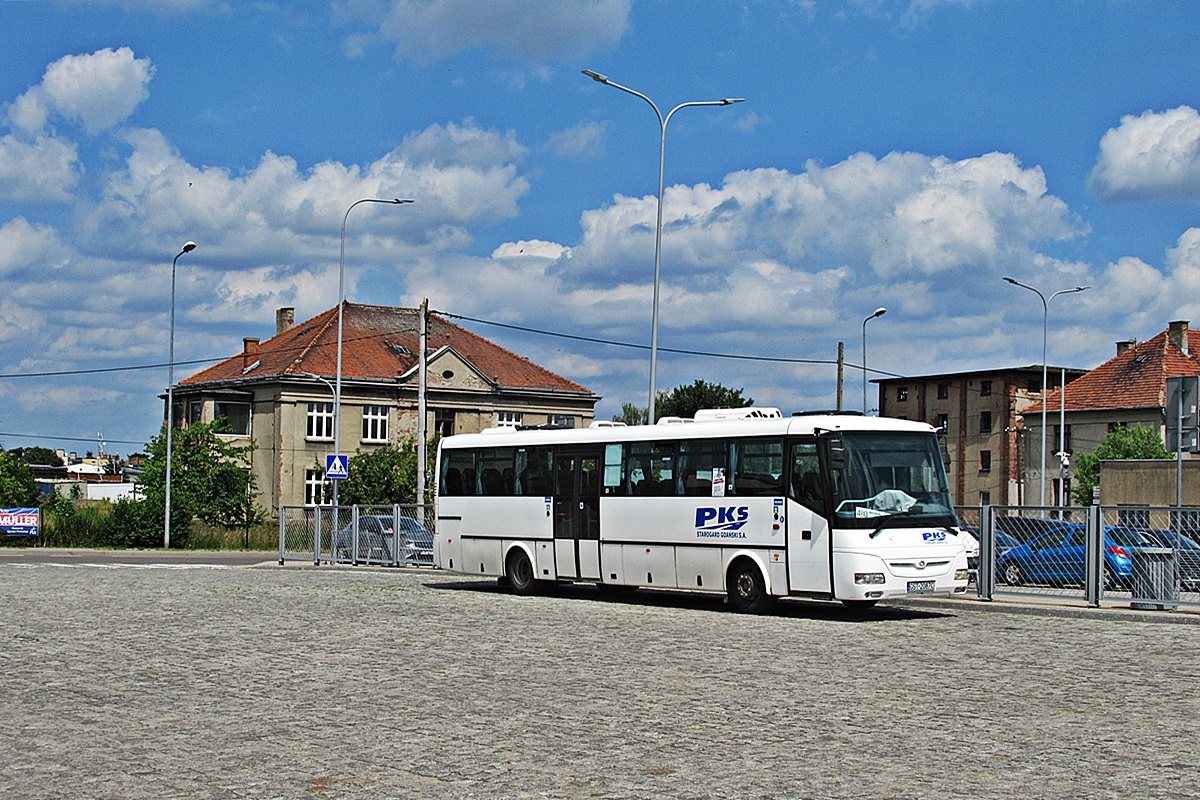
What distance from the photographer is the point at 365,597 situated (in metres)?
23.5

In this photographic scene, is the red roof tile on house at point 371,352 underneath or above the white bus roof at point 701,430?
above

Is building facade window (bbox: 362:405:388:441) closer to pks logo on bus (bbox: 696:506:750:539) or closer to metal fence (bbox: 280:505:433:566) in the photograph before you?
metal fence (bbox: 280:505:433:566)

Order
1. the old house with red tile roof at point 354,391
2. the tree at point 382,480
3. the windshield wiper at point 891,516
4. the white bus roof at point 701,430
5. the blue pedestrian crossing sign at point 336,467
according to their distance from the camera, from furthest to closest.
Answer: the old house with red tile roof at point 354,391 → the tree at point 382,480 → the blue pedestrian crossing sign at point 336,467 → the white bus roof at point 701,430 → the windshield wiper at point 891,516

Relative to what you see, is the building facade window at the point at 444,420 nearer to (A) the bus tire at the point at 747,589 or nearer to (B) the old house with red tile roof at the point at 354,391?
(B) the old house with red tile roof at the point at 354,391

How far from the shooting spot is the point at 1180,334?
3243 inches

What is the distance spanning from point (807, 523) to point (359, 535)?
17859 millimetres

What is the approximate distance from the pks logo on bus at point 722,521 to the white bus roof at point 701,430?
1.09 m

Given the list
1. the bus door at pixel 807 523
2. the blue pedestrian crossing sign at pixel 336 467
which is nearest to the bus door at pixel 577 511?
the bus door at pixel 807 523

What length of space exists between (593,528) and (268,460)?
5357 centimetres

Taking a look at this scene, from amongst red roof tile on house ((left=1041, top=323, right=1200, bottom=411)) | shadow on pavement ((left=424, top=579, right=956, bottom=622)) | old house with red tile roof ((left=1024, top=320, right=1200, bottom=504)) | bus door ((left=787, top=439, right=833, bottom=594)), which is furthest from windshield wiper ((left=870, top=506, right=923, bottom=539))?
red roof tile on house ((left=1041, top=323, right=1200, bottom=411))

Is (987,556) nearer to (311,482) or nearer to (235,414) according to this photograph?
(311,482)

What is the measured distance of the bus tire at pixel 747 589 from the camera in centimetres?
2089

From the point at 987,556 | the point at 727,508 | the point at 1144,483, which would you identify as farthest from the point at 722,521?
the point at 1144,483

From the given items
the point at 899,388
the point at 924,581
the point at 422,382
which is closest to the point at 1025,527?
the point at 924,581
